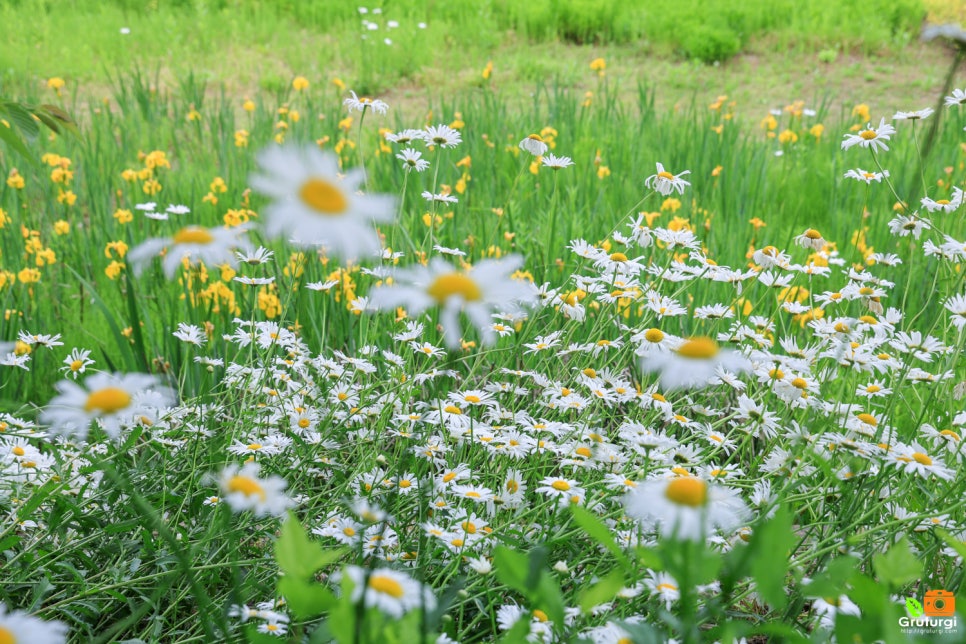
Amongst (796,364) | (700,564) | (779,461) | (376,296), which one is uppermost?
(376,296)

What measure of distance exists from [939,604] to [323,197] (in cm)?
111

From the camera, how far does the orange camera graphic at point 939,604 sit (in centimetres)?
121

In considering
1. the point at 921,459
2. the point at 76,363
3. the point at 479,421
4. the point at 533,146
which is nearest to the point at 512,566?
the point at 921,459

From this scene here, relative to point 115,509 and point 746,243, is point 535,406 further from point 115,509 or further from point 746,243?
point 746,243

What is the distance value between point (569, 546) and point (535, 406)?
43 cm

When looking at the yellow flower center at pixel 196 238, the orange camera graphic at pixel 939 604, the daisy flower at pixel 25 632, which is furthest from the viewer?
the orange camera graphic at pixel 939 604

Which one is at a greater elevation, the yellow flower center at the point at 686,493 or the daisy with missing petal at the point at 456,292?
the daisy with missing petal at the point at 456,292

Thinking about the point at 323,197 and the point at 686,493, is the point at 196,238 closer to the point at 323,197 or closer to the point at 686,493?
the point at 323,197

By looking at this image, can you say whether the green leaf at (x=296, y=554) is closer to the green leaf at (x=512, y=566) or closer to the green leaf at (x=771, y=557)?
the green leaf at (x=512, y=566)

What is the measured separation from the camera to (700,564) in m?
0.77

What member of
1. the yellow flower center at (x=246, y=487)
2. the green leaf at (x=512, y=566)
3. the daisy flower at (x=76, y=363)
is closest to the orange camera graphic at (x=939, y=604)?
the green leaf at (x=512, y=566)

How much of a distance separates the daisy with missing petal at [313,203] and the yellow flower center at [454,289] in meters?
0.08

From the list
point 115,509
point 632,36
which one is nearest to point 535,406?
point 115,509

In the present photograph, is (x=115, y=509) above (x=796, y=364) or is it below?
below
